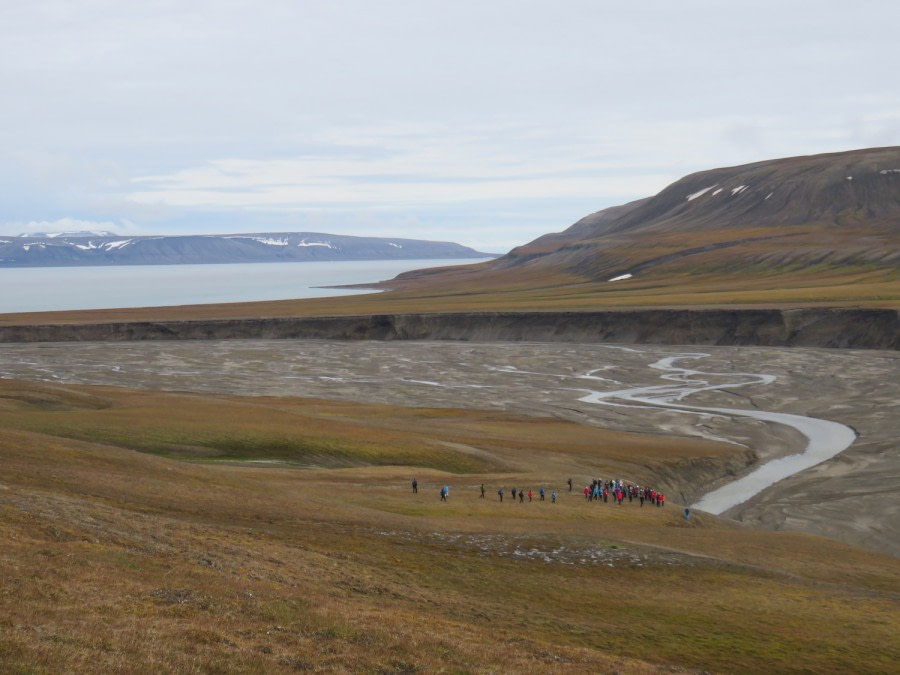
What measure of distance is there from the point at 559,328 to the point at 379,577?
130 meters

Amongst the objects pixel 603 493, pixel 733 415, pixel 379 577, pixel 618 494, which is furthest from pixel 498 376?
pixel 379 577

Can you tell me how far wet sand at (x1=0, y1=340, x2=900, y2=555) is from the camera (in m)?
59.8

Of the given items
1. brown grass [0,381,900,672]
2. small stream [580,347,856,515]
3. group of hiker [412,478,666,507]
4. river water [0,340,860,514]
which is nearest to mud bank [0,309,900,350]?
river water [0,340,860,514]

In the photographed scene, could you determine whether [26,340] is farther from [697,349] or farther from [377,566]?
[377,566]

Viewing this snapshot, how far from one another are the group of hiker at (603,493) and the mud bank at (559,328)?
9335 cm

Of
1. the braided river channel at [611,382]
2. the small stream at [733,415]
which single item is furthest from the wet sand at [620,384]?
the small stream at [733,415]

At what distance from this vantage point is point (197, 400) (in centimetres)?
8081

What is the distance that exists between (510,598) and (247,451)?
31572 mm

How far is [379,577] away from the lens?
1164 inches

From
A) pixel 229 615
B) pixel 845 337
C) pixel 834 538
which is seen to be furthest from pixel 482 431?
pixel 845 337

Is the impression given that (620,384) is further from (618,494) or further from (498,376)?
(618,494)

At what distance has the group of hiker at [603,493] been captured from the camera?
4878 centimetres

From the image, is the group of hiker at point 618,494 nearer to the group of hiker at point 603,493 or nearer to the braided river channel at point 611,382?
the group of hiker at point 603,493

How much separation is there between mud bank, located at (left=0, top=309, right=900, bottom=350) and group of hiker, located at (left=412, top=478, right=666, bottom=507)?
306 feet
